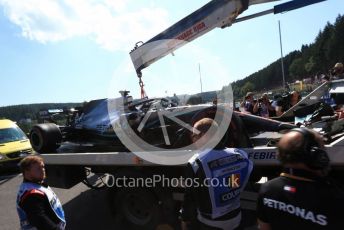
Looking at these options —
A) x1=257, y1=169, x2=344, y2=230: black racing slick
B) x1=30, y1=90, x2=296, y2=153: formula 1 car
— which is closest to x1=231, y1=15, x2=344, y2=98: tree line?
x1=30, y1=90, x2=296, y2=153: formula 1 car

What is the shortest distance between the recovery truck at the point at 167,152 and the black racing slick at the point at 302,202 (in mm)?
1989

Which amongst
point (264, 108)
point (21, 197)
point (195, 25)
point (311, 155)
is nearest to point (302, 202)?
point (311, 155)

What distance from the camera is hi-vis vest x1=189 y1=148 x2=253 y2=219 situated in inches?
113

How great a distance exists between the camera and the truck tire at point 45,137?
6.54 metres

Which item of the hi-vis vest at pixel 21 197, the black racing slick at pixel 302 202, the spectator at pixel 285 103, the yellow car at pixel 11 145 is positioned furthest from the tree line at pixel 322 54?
the black racing slick at pixel 302 202

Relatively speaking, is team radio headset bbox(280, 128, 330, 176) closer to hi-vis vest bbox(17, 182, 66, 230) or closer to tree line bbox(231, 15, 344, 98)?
hi-vis vest bbox(17, 182, 66, 230)

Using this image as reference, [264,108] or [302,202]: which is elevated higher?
[264,108]

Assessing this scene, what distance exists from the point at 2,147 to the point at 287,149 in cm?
1189

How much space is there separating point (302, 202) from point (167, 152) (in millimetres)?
3066

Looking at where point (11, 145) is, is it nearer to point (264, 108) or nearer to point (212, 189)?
point (264, 108)

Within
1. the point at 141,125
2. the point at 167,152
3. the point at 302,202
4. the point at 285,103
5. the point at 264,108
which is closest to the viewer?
the point at 302,202

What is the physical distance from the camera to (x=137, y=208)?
17.6 ft

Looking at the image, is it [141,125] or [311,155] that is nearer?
[311,155]

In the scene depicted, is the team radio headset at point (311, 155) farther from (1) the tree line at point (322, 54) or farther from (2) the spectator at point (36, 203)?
(1) the tree line at point (322, 54)
